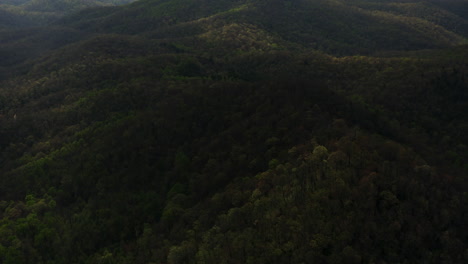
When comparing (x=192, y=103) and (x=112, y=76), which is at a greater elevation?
(x=192, y=103)

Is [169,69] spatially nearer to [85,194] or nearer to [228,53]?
[228,53]

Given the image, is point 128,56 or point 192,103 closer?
point 192,103

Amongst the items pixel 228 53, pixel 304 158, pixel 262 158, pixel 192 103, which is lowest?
pixel 228 53

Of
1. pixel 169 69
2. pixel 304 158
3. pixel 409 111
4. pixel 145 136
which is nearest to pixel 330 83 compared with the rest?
pixel 409 111

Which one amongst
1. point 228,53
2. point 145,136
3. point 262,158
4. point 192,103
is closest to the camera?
point 262,158

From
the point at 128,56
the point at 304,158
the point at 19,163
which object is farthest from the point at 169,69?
the point at 304,158

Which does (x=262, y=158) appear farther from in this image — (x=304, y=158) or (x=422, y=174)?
(x=422, y=174)

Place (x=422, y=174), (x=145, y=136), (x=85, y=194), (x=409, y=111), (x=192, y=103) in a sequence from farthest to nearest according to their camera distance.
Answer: (x=409, y=111) < (x=192, y=103) < (x=145, y=136) < (x=85, y=194) < (x=422, y=174)
